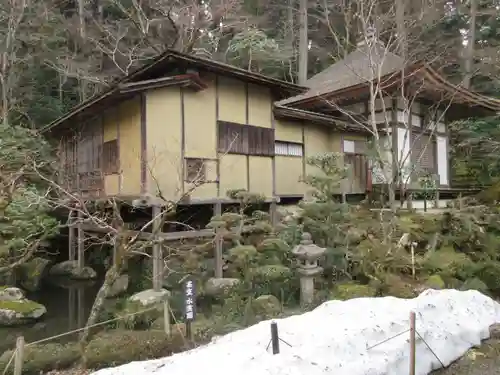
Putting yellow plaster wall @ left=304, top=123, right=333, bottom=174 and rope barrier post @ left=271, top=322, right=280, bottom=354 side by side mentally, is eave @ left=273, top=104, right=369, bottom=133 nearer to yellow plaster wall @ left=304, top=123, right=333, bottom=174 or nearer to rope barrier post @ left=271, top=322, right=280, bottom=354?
yellow plaster wall @ left=304, top=123, right=333, bottom=174

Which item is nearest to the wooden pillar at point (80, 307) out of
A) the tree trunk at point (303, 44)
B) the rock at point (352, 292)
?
the rock at point (352, 292)

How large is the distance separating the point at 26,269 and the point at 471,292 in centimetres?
1238

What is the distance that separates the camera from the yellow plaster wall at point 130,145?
34.8ft

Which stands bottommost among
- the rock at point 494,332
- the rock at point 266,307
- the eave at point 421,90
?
the rock at point 494,332

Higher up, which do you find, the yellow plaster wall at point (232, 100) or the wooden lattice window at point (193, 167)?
the yellow plaster wall at point (232, 100)

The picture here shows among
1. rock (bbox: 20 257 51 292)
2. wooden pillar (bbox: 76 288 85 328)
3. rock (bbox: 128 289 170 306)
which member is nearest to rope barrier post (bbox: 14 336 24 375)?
rock (bbox: 128 289 170 306)

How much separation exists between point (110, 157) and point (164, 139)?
2.63 metres

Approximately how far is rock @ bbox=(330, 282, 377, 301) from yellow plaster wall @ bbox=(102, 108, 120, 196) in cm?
680

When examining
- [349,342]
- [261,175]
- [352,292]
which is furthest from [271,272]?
[261,175]

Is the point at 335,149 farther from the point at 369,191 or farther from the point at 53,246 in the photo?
the point at 53,246

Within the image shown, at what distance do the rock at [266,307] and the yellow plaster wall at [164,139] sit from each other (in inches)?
154

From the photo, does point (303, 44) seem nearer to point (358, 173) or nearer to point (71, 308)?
point (358, 173)

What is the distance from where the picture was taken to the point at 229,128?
462 inches

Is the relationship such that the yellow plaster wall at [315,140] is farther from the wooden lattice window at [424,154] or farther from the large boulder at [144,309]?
the large boulder at [144,309]
